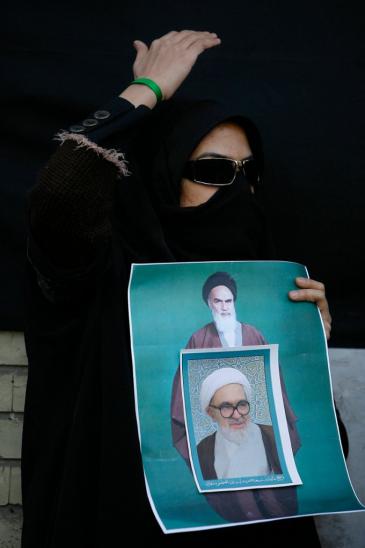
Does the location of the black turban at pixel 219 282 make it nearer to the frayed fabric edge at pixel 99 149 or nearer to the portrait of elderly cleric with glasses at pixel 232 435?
the portrait of elderly cleric with glasses at pixel 232 435

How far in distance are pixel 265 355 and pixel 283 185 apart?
79 cm

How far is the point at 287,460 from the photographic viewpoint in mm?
1528

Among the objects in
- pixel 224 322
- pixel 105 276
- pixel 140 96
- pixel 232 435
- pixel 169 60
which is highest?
pixel 169 60

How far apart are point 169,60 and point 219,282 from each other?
59cm

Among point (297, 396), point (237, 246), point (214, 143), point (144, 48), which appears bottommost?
point (297, 396)

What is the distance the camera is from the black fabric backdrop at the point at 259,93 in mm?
2072

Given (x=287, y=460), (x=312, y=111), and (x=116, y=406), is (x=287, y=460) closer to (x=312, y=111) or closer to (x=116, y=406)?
(x=116, y=406)

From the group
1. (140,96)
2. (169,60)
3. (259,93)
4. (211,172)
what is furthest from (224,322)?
(259,93)

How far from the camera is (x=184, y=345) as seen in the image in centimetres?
153

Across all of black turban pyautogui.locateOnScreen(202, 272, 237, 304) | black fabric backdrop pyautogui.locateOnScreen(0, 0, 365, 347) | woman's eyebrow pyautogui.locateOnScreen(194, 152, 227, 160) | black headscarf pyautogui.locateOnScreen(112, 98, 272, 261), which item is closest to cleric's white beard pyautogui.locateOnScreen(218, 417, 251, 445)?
black turban pyautogui.locateOnScreen(202, 272, 237, 304)

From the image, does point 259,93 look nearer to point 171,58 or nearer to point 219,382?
point 171,58

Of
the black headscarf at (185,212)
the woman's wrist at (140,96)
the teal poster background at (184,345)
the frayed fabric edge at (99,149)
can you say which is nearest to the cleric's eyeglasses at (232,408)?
the teal poster background at (184,345)

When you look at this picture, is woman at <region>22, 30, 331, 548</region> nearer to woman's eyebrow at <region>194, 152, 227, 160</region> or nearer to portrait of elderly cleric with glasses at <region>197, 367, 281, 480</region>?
woman's eyebrow at <region>194, 152, 227, 160</region>

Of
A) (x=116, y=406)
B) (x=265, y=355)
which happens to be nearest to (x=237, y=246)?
(x=265, y=355)
